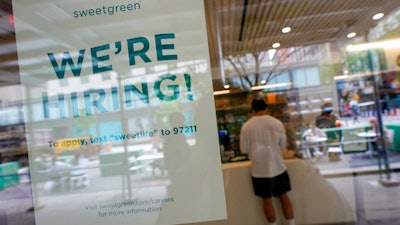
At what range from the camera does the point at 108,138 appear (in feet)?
4.96

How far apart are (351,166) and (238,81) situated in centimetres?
221

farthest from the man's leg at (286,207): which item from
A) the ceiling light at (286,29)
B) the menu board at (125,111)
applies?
the menu board at (125,111)

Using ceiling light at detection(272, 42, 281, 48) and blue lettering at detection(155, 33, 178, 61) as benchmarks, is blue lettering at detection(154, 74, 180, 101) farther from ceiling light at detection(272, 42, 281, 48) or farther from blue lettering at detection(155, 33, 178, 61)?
ceiling light at detection(272, 42, 281, 48)

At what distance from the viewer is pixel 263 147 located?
3586 mm

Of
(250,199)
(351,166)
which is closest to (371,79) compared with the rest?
(351,166)

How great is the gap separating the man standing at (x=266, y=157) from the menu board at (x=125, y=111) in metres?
2.11

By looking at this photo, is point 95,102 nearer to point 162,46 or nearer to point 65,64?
point 65,64

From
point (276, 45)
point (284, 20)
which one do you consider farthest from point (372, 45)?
point (276, 45)

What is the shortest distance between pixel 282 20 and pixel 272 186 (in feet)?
7.00

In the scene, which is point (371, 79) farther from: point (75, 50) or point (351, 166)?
point (75, 50)

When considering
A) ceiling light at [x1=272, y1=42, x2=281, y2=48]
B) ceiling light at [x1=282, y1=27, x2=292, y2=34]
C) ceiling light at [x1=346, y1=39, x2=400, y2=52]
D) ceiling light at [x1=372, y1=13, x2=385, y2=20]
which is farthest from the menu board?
ceiling light at [x1=346, y1=39, x2=400, y2=52]

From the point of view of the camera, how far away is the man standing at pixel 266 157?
358 cm

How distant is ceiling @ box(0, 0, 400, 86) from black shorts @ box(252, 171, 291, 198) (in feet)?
4.15

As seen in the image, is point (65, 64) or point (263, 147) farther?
point (263, 147)
